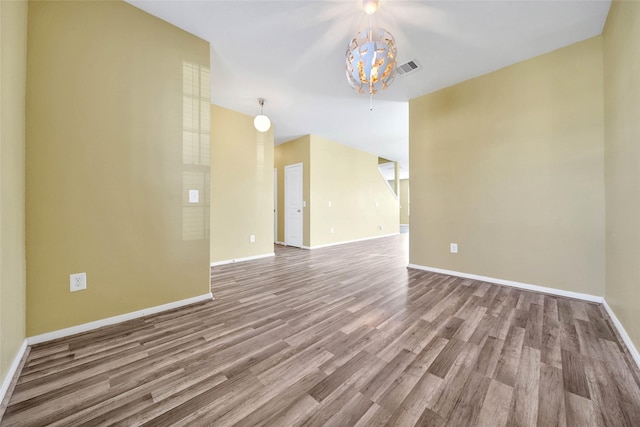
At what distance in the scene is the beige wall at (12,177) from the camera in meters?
1.21

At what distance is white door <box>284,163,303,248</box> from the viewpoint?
5508 millimetres

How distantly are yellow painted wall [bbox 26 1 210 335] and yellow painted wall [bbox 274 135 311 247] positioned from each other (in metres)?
3.05

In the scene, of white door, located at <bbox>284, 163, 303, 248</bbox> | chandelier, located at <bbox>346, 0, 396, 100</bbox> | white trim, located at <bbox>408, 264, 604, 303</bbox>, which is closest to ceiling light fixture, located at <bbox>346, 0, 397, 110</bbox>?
chandelier, located at <bbox>346, 0, 396, 100</bbox>

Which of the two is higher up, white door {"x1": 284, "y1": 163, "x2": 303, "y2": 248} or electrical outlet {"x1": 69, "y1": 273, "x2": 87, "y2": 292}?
white door {"x1": 284, "y1": 163, "x2": 303, "y2": 248}

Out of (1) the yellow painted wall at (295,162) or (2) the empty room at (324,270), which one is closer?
→ (2) the empty room at (324,270)

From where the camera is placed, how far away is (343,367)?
134 centimetres

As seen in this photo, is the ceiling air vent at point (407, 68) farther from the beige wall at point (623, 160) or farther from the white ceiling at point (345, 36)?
the beige wall at point (623, 160)

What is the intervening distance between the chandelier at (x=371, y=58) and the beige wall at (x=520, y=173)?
1.94 meters

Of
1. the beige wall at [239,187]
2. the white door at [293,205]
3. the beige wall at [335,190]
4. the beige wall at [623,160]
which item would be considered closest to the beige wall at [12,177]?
the beige wall at [239,187]

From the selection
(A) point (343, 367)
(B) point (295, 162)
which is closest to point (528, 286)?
(A) point (343, 367)

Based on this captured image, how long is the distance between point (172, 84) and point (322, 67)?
1.62 meters

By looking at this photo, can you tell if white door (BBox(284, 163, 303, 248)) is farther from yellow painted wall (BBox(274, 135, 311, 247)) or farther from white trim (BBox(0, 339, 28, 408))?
white trim (BBox(0, 339, 28, 408))

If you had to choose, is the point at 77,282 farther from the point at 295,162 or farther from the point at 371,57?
the point at 295,162

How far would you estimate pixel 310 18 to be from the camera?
6.75 feet
